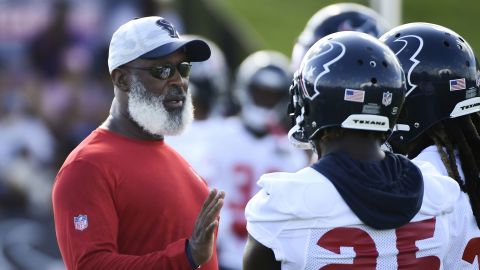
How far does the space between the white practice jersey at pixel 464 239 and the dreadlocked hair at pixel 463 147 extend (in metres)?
0.03

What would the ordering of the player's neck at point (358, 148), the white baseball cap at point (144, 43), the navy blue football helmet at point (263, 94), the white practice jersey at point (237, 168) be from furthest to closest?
the navy blue football helmet at point (263, 94) → the white practice jersey at point (237, 168) → the white baseball cap at point (144, 43) → the player's neck at point (358, 148)

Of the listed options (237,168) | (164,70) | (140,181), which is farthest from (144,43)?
(237,168)


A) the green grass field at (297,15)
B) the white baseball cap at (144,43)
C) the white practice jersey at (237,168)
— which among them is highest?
the white baseball cap at (144,43)

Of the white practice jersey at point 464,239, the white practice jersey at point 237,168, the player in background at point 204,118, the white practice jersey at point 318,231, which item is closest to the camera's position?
the white practice jersey at point 318,231

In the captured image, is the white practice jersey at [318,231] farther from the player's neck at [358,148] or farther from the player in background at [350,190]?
the player's neck at [358,148]

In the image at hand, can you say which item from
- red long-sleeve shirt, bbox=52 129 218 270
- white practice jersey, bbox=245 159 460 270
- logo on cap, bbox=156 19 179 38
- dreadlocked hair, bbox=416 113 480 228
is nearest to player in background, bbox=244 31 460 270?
white practice jersey, bbox=245 159 460 270

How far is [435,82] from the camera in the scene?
4.20 meters

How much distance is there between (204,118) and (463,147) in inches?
221

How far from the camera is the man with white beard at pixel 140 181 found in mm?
4164

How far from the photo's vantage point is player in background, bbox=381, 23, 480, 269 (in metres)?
4.09

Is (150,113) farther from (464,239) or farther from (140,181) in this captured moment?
(464,239)

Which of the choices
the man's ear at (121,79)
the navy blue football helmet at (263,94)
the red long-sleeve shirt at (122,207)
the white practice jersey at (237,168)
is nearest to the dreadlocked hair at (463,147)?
the red long-sleeve shirt at (122,207)

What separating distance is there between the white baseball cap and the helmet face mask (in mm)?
1014

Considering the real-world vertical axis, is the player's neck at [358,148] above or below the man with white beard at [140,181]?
above
